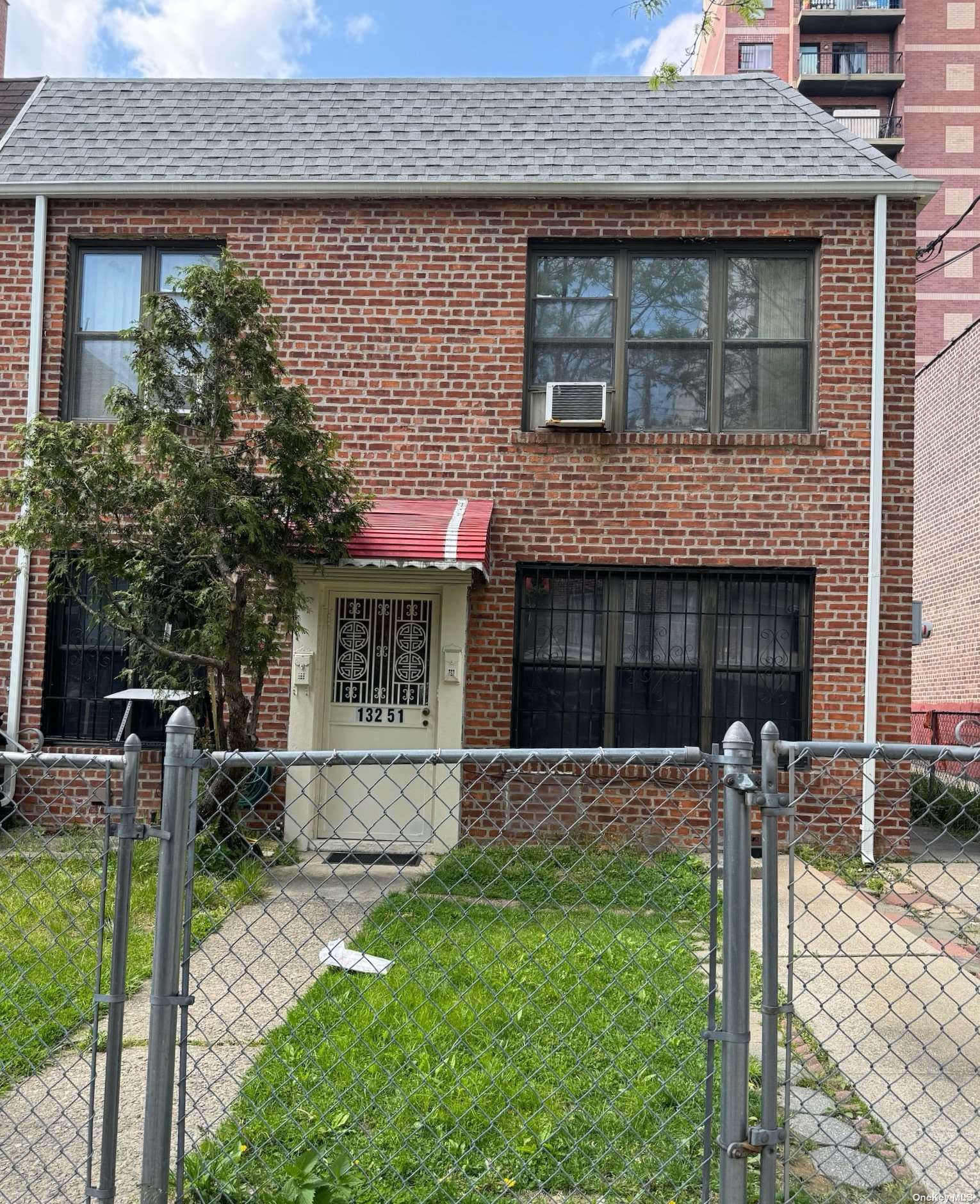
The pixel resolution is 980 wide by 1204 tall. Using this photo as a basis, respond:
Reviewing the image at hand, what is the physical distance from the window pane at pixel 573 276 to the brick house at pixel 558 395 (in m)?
0.03

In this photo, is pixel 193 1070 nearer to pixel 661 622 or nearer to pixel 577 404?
pixel 661 622

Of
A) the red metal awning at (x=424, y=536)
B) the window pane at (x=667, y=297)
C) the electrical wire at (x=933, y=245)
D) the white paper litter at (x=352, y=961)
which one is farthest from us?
the electrical wire at (x=933, y=245)

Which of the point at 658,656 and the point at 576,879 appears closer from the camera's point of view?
the point at 576,879

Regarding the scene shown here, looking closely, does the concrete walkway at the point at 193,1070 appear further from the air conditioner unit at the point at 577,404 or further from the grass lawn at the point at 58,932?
the air conditioner unit at the point at 577,404

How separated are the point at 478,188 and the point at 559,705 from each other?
4766 mm

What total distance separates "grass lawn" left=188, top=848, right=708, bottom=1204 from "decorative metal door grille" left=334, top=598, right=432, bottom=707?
3538 mm

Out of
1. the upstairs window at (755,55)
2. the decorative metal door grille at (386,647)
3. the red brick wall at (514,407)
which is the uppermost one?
the upstairs window at (755,55)

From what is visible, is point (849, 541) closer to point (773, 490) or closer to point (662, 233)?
point (773, 490)

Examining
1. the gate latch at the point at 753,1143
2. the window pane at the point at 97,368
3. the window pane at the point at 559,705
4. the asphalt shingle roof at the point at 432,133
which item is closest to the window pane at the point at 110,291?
the window pane at the point at 97,368

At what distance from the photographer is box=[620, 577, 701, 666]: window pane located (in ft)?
31.3

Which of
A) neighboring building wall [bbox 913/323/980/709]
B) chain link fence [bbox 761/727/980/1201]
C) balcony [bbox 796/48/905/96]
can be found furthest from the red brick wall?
balcony [bbox 796/48/905/96]

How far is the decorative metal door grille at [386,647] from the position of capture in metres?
9.44

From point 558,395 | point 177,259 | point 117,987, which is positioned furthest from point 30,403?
point 117,987

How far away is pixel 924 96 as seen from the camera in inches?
1534
